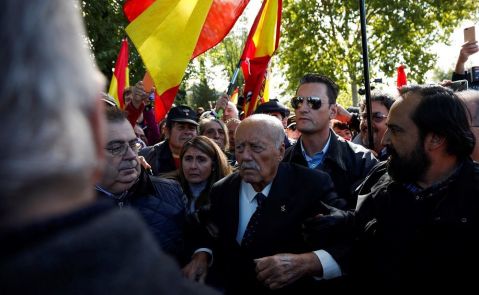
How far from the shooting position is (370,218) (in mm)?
3115

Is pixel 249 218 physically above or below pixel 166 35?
below

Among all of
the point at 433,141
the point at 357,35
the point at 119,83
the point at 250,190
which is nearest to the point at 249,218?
the point at 250,190

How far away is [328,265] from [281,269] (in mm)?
311

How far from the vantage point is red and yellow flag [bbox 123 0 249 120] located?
4543mm

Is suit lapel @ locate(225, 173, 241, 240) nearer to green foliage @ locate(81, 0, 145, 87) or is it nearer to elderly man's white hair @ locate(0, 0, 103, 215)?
elderly man's white hair @ locate(0, 0, 103, 215)

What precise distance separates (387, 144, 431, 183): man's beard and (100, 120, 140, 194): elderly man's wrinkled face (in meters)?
1.34

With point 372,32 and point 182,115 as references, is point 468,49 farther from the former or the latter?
point 372,32

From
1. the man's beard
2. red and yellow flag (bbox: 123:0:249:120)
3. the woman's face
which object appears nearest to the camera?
the man's beard

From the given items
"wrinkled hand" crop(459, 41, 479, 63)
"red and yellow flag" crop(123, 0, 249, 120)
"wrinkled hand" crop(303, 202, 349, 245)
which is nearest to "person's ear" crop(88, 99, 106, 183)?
"wrinkled hand" crop(303, 202, 349, 245)

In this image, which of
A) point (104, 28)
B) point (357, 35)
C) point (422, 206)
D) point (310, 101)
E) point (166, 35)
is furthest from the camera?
point (357, 35)

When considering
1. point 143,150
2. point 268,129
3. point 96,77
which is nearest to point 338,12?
point 143,150

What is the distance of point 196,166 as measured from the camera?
4.92 metres

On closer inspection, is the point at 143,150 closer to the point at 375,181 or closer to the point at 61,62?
the point at 375,181

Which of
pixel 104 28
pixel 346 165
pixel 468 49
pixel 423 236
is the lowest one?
pixel 423 236
